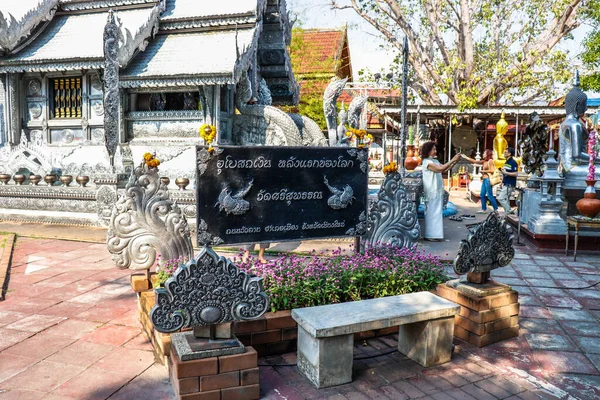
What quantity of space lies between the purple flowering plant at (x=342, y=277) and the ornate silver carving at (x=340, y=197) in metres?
0.59

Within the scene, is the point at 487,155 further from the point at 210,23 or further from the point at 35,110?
the point at 35,110

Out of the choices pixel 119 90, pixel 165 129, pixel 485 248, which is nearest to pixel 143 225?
pixel 485 248

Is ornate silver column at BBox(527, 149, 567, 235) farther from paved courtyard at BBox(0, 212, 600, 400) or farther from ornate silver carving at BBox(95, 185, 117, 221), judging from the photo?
ornate silver carving at BBox(95, 185, 117, 221)

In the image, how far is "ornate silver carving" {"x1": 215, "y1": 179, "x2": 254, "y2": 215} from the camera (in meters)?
4.45

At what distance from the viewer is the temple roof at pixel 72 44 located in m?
12.1

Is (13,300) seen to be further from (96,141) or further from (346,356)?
(96,141)

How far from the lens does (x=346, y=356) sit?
150 inches

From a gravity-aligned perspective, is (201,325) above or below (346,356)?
above

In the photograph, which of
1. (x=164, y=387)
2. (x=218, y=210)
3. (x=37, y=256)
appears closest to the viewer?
(x=164, y=387)

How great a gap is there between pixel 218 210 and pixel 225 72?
7478 millimetres

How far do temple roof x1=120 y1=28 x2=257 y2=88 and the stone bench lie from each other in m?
8.20

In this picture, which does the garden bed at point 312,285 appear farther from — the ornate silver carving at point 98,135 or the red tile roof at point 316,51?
the red tile roof at point 316,51

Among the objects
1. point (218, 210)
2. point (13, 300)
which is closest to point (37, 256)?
point (13, 300)

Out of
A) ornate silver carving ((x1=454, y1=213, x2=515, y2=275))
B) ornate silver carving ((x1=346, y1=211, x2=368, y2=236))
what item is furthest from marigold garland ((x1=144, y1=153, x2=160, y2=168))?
ornate silver carving ((x1=454, y1=213, x2=515, y2=275))
